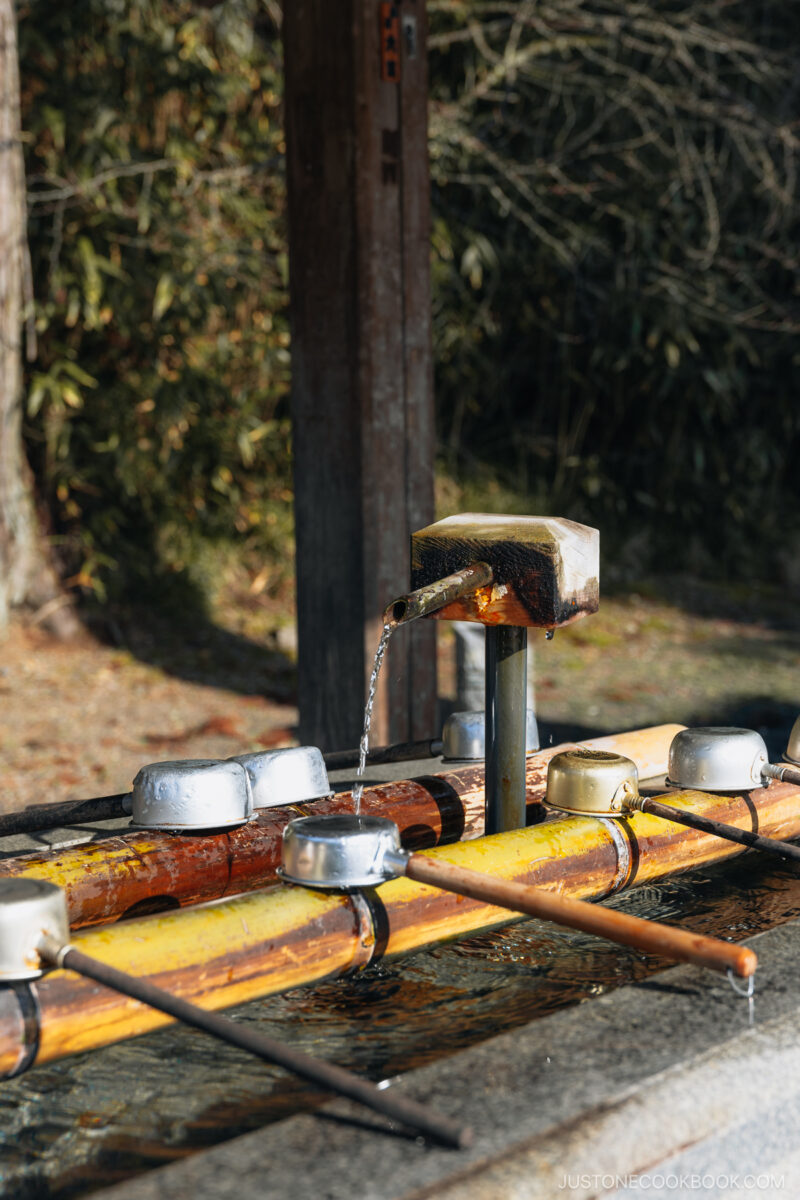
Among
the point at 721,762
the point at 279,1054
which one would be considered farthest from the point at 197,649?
the point at 279,1054

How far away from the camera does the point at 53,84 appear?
17.4 ft

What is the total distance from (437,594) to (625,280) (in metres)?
5.36

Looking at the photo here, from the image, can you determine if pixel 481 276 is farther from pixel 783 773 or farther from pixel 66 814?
pixel 66 814

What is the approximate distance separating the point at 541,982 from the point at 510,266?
5.40 metres

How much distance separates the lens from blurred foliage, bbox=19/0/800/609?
532 cm

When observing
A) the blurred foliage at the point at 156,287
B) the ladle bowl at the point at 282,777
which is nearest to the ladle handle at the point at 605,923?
the ladle bowl at the point at 282,777

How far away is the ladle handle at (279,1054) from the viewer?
2.75 ft

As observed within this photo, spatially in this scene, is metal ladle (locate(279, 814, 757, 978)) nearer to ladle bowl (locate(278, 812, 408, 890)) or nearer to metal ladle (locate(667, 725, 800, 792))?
ladle bowl (locate(278, 812, 408, 890))

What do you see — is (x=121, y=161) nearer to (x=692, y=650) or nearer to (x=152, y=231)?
(x=152, y=231)

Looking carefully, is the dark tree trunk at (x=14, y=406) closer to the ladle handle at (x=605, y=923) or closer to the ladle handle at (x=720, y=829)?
the ladle handle at (x=720, y=829)

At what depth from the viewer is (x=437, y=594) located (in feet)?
4.10

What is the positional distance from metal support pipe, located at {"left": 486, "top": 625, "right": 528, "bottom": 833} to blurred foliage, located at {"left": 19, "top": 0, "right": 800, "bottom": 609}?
3712 mm

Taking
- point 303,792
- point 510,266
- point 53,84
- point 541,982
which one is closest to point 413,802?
point 303,792

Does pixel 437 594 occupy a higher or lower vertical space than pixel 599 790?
higher
